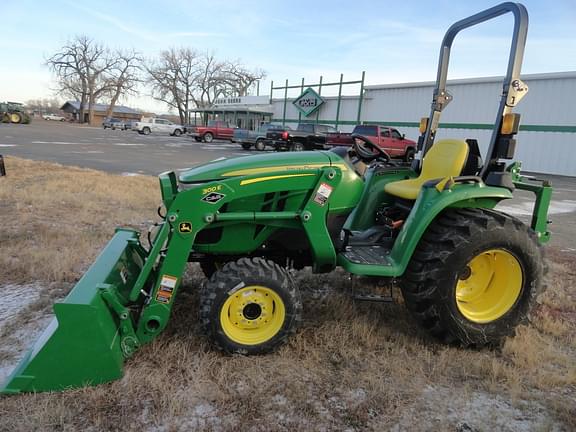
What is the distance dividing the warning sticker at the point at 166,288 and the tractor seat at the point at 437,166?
174 centimetres

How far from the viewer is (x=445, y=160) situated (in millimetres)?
3283

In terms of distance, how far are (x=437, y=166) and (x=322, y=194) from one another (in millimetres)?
1152

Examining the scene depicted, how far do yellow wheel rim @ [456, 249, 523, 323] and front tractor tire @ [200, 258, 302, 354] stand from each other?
1.15 m

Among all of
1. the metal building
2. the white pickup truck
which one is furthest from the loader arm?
the white pickup truck

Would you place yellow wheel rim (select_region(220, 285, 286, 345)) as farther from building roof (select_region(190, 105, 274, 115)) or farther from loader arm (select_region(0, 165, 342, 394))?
building roof (select_region(190, 105, 274, 115))

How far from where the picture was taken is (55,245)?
4492 mm

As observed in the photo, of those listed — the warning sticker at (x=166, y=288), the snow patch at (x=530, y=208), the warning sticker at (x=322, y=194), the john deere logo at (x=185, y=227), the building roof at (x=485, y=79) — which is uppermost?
the building roof at (x=485, y=79)

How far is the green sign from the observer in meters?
28.3

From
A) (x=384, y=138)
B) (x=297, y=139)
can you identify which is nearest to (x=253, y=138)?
(x=297, y=139)

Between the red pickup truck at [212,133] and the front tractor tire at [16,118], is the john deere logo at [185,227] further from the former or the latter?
the front tractor tire at [16,118]

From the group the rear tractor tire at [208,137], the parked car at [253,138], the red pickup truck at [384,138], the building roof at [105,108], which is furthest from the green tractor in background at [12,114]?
the building roof at [105,108]

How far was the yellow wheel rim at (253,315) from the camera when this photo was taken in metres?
2.62

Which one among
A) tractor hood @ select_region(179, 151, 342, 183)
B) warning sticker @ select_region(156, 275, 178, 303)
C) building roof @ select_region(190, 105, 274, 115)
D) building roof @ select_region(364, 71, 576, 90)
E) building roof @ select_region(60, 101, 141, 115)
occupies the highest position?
building roof @ select_region(364, 71, 576, 90)

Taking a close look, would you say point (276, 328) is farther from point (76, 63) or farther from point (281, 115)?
point (76, 63)
